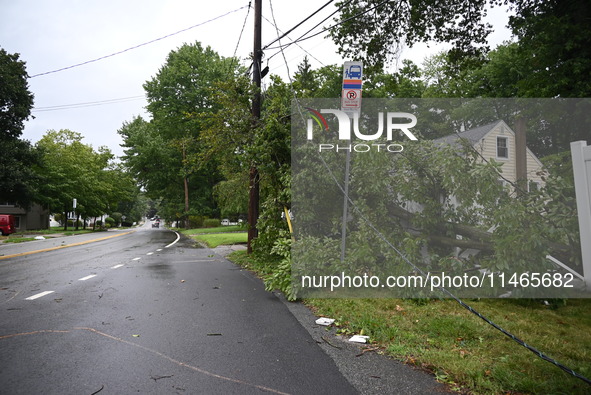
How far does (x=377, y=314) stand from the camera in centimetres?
507

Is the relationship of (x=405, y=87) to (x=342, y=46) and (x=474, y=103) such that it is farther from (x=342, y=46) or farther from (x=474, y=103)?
(x=342, y=46)

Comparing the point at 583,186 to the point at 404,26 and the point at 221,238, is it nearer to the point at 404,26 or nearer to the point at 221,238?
the point at 404,26

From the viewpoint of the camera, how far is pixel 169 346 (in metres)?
3.87

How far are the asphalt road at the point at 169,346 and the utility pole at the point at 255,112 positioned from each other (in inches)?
199

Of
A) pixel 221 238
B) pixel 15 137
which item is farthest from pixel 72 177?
pixel 221 238

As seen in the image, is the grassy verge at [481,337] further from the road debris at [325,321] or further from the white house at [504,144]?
the white house at [504,144]

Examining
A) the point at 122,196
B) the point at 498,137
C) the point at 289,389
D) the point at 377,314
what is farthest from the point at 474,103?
the point at 122,196

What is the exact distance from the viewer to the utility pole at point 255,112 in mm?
11828

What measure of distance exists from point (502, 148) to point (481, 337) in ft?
59.6

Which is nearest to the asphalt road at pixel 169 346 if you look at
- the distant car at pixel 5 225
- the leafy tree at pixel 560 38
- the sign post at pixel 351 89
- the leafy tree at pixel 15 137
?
the sign post at pixel 351 89

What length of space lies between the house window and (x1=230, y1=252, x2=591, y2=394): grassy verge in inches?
600

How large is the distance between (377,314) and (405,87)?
32.4 meters

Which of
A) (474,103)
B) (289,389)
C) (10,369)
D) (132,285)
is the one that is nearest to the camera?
(289,389)

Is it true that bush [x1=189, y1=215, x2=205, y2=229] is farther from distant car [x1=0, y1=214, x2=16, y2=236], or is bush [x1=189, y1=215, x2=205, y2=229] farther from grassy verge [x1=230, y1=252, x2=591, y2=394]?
grassy verge [x1=230, y1=252, x2=591, y2=394]
